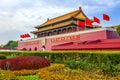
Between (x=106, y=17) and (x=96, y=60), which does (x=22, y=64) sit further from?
(x=106, y=17)

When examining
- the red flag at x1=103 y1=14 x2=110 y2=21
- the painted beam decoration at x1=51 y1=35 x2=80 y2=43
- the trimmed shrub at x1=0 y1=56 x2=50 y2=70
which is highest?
the red flag at x1=103 y1=14 x2=110 y2=21

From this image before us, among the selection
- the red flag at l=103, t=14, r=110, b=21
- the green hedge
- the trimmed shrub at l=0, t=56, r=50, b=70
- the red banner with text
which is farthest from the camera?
the red banner with text

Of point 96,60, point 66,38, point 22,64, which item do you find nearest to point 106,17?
point 66,38

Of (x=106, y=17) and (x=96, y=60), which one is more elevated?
(x=106, y=17)

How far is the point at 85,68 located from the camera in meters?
12.6

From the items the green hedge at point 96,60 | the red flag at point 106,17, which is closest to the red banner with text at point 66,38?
the red flag at point 106,17

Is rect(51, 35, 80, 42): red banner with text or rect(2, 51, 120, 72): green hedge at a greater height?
rect(51, 35, 80, 42): red banner with text

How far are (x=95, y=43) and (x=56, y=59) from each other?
8277 mm

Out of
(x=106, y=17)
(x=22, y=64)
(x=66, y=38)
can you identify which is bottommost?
(x=22, y=64)

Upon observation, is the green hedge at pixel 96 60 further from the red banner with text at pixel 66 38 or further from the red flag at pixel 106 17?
the red flag at pixel 106 17

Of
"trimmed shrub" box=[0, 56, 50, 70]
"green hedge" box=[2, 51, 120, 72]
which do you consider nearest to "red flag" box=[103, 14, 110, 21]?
"green hedge" box=[2, 51, 120, 72]

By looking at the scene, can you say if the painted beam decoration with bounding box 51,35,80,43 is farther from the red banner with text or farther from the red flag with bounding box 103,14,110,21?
the red flag with bounding box 103,14,110,21

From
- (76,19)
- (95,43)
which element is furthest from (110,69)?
(76,19)

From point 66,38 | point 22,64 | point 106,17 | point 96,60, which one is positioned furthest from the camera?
point 66,38
